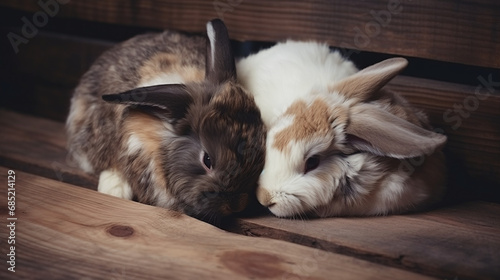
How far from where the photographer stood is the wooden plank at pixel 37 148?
8.76 feet

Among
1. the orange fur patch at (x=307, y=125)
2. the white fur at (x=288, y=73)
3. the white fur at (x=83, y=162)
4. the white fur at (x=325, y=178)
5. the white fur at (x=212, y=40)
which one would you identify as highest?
the white fur at (x=212, y=40)

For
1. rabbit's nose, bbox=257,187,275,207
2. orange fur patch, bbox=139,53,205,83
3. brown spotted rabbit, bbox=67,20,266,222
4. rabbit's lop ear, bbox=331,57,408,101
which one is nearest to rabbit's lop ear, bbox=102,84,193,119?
brown spotted rabbit, bbox=67,20,266,222

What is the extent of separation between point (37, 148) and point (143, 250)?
126 centimetres

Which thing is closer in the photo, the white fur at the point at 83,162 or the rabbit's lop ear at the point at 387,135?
the rabbit's lop ear at the point at 387,135

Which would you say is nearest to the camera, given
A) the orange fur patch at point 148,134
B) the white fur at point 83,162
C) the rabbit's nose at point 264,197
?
the rabbit's nose at point 264,197

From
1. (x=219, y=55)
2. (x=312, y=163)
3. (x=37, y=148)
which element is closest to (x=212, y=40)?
(x=219, y=55)

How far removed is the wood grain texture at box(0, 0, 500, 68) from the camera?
2.35 meters

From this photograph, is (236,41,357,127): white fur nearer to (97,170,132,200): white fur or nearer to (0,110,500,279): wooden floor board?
(0,110,500,279): wooden floor board

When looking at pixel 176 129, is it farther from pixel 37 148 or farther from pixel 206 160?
pixel 37 148

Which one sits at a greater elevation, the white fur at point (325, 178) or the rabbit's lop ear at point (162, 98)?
the rabbit's lop ear at point (162, 98)

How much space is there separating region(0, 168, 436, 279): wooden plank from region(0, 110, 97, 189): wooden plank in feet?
1.51

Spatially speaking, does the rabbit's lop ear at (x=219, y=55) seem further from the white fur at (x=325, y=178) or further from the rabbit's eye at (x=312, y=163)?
the rabbit's eye at (x=312, y=163)

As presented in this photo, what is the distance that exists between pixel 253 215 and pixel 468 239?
2.41 feet

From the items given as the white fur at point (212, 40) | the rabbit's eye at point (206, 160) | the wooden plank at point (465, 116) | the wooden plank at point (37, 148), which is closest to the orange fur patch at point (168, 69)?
the white fur at point (212, 40)
